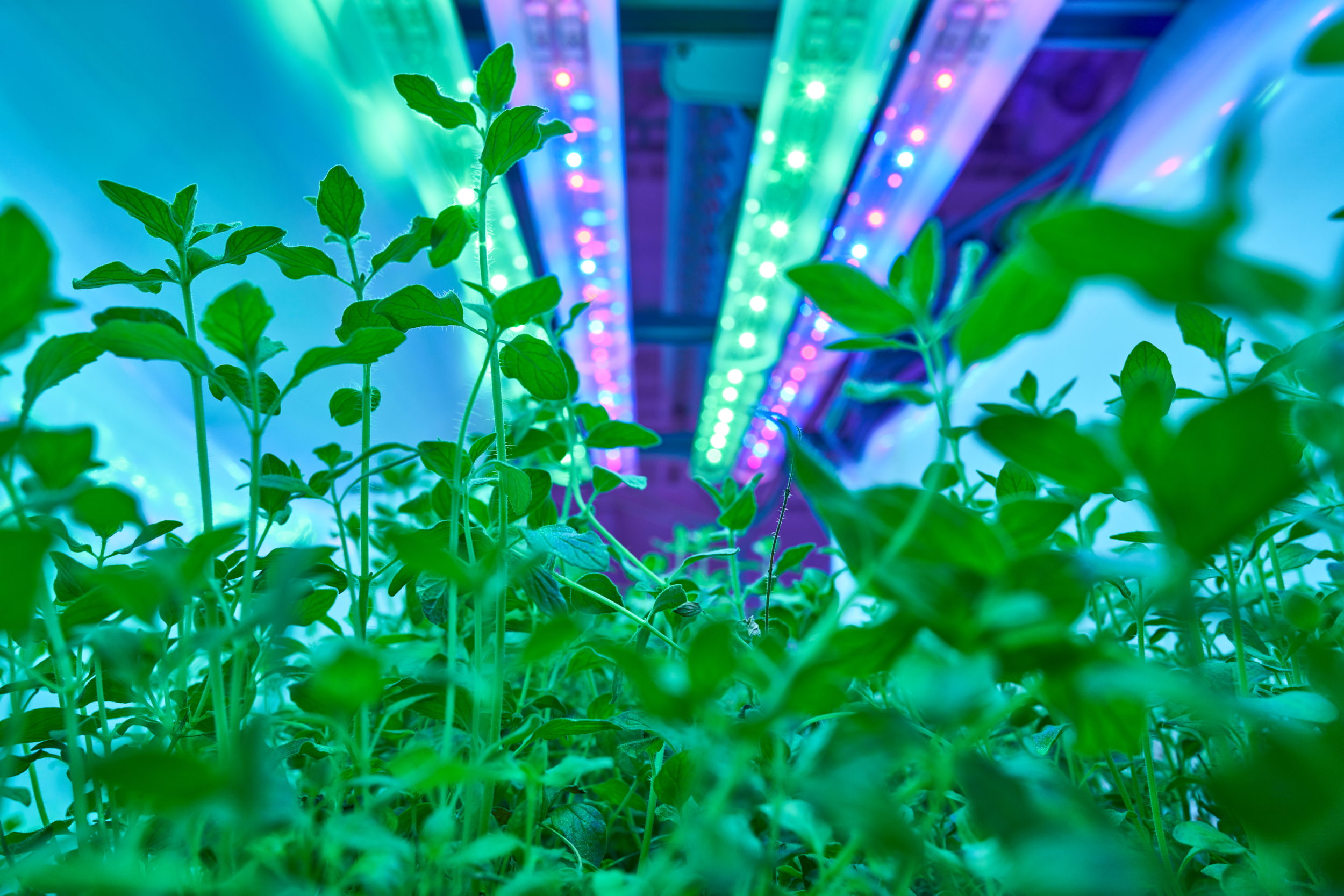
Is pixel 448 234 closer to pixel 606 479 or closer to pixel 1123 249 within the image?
pixel 606 479

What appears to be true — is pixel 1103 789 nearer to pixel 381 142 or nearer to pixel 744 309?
pixel 381 142

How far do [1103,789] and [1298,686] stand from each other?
0.27 meters

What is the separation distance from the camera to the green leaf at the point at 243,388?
36cm

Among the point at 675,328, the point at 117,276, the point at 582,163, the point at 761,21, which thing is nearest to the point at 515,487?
the point at 117,276

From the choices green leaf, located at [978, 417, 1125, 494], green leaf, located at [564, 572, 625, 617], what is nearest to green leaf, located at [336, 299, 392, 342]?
green leaf, located at [564, 572, 625, 617]

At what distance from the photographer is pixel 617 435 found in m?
0.52

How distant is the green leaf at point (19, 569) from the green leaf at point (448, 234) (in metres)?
0.22

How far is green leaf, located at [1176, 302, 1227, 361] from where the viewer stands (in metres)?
0.44

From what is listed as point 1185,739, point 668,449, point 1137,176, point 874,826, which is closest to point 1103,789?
point 1185,739

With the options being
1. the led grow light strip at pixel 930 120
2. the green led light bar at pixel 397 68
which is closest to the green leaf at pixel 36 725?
the green led light bar at pixel 397 68

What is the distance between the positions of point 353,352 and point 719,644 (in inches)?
8.8

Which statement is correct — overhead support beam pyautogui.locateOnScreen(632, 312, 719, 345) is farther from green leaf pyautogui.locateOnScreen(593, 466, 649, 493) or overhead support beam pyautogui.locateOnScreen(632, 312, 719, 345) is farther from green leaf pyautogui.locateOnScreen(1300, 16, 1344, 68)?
green leaf pyautogui.locateOnScreen(1300, 16, 1344, 68)

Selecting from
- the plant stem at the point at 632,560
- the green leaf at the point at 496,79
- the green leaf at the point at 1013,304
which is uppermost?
the green leaf at the point at 496,79

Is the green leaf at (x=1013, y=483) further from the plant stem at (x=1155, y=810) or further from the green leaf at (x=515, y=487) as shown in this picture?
the green leaf at (x=515, y=487)
